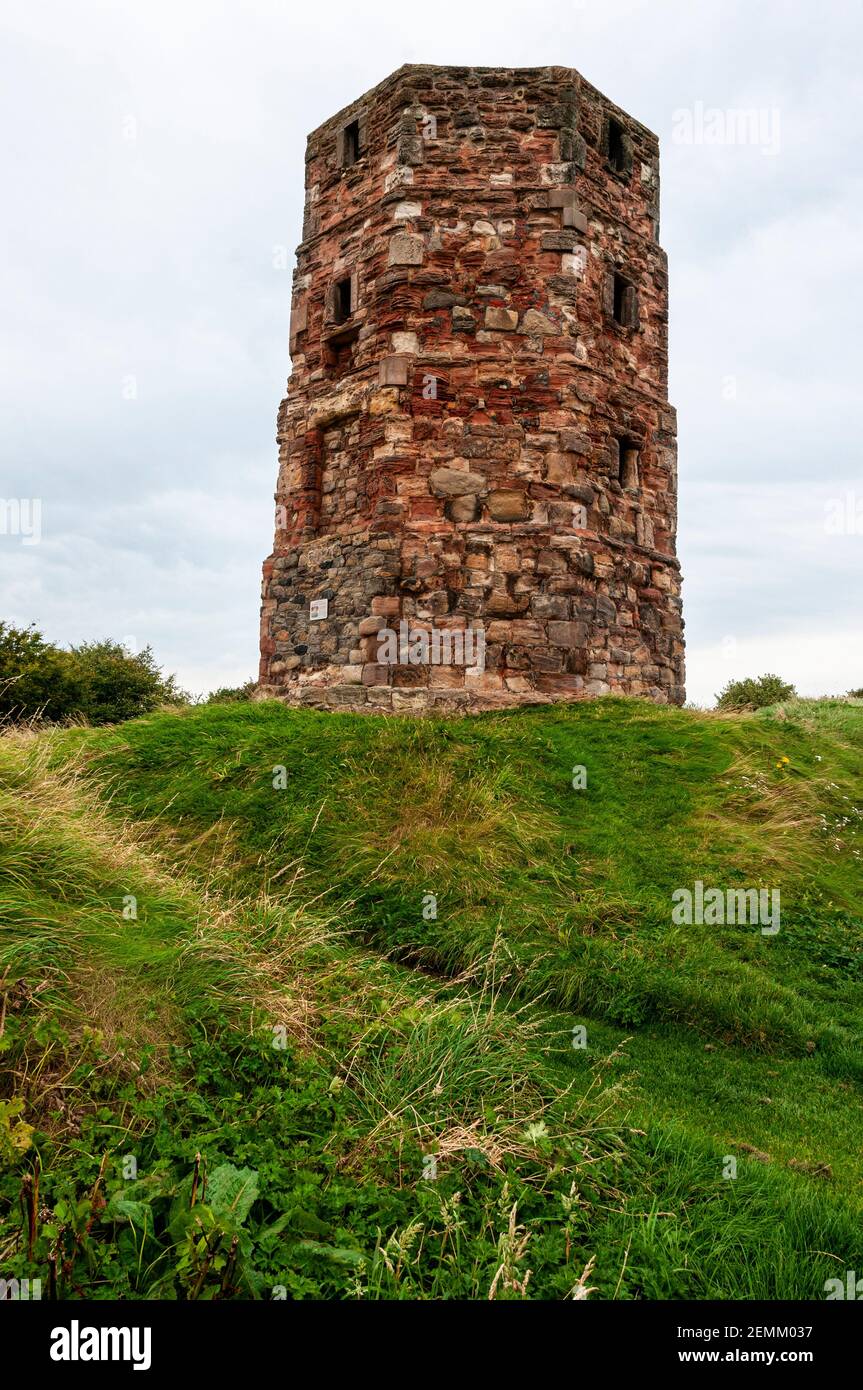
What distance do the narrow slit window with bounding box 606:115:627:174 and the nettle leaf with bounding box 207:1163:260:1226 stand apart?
1469 centimetres

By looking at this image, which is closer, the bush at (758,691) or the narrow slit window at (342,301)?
the narrow slit window at (342,301)

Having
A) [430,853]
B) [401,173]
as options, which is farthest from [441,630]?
[401,173]

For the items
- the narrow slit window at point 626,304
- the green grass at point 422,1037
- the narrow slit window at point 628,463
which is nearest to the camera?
the green grass at point 422,1037

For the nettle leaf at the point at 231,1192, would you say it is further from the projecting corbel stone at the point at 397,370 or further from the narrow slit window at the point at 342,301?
the narrow slit window at the point at 342,301

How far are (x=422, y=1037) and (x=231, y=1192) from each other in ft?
4.77

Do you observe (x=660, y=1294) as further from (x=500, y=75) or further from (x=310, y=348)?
(x=500, y=75)

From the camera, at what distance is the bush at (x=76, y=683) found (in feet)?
58.9

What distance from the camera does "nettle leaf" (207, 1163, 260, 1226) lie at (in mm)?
2957

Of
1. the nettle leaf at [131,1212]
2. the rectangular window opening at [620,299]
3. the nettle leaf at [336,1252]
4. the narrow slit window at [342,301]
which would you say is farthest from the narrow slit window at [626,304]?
the nettle leaf at [131,1212]

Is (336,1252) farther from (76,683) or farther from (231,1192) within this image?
(76,683)

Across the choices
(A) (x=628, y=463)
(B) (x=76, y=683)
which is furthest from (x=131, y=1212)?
(B) (x=76, y=683)

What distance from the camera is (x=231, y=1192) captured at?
309cm

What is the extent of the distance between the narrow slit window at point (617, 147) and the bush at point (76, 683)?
472 inches

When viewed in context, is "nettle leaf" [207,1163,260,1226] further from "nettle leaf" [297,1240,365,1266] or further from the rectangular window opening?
the rectangular window opening
